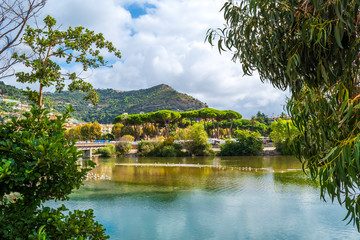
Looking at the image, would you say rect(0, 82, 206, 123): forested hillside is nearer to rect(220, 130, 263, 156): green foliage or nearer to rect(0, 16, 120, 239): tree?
rect(220, 130, 263, 156): green foliage

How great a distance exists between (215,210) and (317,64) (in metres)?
7.44

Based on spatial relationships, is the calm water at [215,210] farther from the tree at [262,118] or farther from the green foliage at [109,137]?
the tree at [262,118]

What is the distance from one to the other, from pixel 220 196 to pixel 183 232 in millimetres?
4624

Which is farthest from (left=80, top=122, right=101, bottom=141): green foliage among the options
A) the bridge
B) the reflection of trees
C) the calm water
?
the reflection of trees

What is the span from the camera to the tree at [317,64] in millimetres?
3115

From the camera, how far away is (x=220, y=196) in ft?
40.5

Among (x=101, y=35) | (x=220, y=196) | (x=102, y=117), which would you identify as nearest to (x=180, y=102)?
(x=102, y=117)

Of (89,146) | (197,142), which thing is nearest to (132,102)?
(89,146)

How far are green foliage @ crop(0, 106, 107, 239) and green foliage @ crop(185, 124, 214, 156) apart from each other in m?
32.2

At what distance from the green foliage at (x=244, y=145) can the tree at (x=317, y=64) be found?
31.4 m

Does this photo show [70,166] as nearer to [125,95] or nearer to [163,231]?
[163,231]

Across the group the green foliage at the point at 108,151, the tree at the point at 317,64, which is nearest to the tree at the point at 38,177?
the tree at the point at 317,64

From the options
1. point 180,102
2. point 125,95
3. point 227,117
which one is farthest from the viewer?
point 125,95

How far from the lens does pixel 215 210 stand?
10.1m
